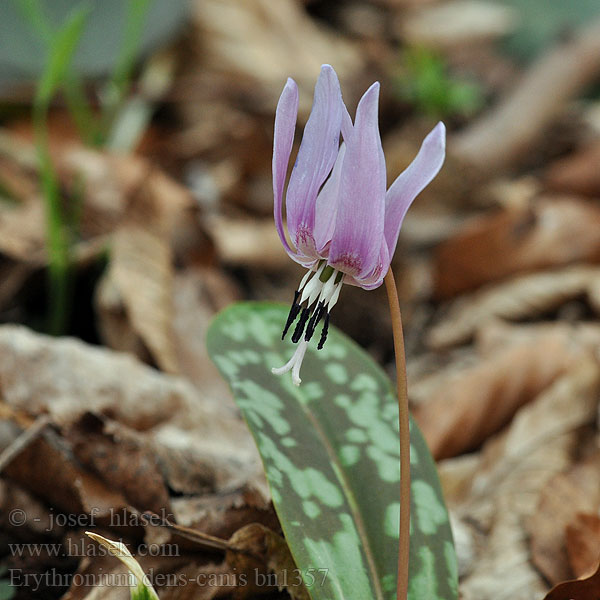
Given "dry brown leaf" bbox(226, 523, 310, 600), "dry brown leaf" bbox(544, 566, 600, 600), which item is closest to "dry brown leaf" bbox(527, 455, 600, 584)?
"dry brown leaf" bbox(544, 566, 600, 600)

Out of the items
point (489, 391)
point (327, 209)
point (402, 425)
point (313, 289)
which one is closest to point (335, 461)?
point (402, 425)

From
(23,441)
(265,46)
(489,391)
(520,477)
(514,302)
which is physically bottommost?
(520,477)

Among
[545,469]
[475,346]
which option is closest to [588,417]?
[545,469]

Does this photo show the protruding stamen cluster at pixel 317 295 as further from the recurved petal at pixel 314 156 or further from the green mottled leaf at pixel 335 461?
the green mottled leaf at pixel 335 461

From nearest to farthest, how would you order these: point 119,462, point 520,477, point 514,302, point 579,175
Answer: point 119,462 → point 520,477 → point 514,302 → point 579,175

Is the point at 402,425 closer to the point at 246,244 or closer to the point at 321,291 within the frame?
the point at 321,291
